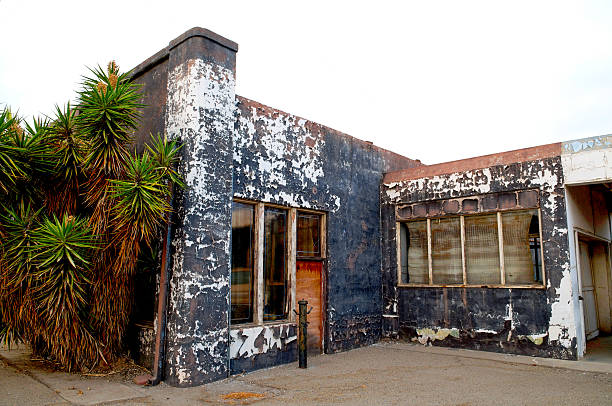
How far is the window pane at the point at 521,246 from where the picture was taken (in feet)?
26.7

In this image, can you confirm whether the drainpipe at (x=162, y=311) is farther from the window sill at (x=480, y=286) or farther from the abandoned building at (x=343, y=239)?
the window sill at (x=480, y=286)

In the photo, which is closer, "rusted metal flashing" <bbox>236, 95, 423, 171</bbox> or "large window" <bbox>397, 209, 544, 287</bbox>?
"rusted metal flashing" <bbox>236, 95, 423, 171</bbox>

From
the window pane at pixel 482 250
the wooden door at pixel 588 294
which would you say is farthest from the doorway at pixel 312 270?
the wooden door at pixel 588 294

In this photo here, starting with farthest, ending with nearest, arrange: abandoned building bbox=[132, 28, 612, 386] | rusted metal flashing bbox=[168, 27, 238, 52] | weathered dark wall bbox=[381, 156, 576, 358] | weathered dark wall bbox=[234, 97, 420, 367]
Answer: weathered dark wall bbox=[381, 156, 576, 358] < weathered dark wall bbox=[234, 97, 420, 367] < rusted metal flashing bbox=[168, 27, 238, 52] < abandoned building bbox=[132, 28, 612, 386]

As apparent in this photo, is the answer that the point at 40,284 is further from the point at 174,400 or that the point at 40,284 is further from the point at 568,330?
the point at 568,330

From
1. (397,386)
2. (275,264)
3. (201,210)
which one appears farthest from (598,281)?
(201,210)

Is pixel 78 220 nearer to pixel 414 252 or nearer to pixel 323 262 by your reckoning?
pixel 323 262

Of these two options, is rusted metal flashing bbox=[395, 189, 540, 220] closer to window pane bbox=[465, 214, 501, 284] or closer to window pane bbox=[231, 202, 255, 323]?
window pane bbox=[465, 214, 501, 284]

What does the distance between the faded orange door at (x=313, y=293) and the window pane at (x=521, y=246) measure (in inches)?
139

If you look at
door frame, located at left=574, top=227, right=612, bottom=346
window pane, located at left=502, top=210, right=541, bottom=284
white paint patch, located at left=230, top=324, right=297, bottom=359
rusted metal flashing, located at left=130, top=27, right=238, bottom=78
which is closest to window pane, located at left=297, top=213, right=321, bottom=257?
white paint patch, located at left=230, top=324, right=297, bottom=359

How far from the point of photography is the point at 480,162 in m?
8.88

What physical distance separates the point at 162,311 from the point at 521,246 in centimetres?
638

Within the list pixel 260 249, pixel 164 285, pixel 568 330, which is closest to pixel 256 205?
pixel 260 249

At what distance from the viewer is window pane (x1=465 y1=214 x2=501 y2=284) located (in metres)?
8.61
